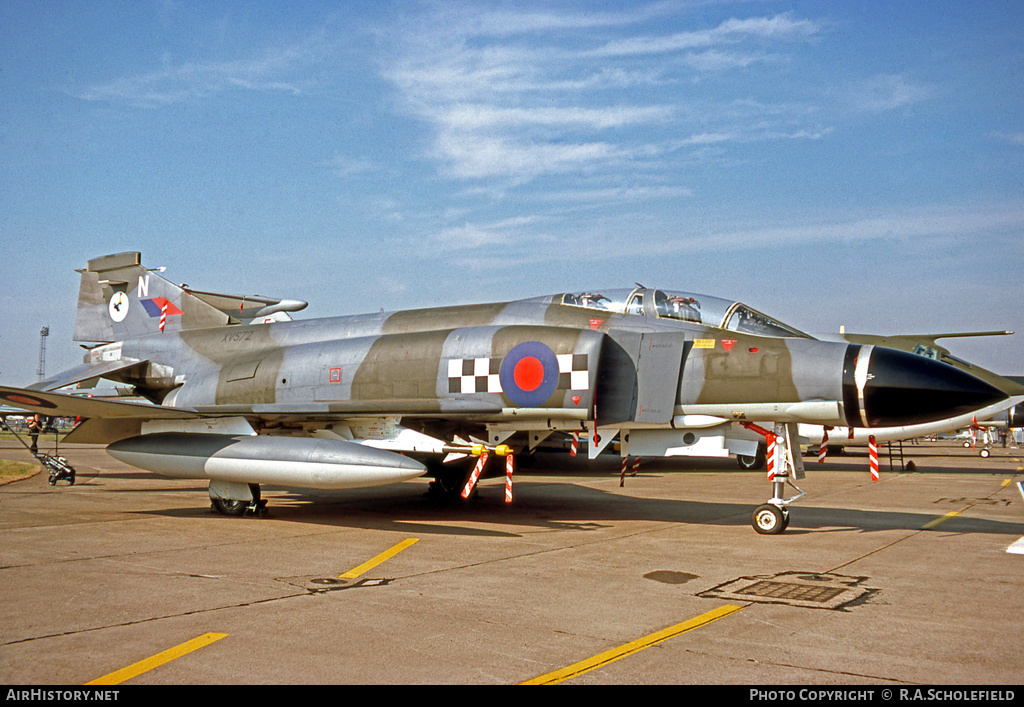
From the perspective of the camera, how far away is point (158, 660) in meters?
4.10

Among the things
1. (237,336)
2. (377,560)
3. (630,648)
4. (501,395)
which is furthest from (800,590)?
(237,336)

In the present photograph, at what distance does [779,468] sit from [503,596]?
4.55 metres

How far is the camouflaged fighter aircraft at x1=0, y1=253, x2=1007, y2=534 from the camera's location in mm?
8422

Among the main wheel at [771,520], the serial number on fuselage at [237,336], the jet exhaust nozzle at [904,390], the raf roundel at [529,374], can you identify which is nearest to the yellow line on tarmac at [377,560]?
the raf roundel at [529,374]

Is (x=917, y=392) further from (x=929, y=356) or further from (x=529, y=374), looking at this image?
(x=929, y=356)

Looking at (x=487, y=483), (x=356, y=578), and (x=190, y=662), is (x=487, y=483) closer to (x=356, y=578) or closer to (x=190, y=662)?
(x=356, y=578)

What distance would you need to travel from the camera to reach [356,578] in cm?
649

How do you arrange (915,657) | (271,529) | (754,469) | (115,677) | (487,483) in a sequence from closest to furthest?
(115,677)
(915,657)
(271,529)
(487,483)
(754,469)

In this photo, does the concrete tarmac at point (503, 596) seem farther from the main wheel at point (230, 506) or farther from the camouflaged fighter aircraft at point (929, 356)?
the camouflaged fighter aircraft at point (929, 356)

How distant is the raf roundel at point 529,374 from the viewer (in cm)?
944

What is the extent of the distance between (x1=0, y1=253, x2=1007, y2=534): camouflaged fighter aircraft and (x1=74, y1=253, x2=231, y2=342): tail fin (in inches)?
92.9

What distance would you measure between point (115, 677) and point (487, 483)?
1396 centimetres

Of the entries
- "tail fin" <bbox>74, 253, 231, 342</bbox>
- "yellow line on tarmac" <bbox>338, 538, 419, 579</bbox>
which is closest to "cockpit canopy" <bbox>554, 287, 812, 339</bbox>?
"yellow line on tarmac" <bbox>338, 538, 419, 579</bbox>

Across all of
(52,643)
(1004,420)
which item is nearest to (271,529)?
(52,643)
